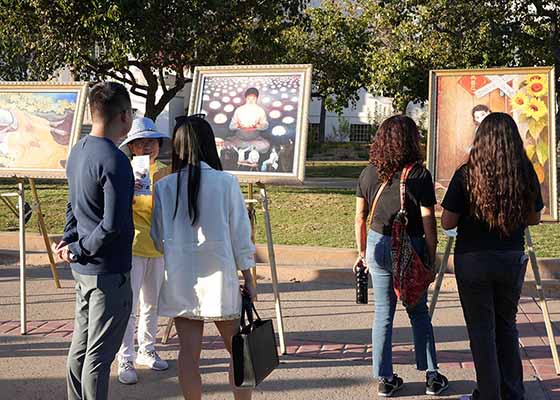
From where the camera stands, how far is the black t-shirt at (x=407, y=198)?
178 inches

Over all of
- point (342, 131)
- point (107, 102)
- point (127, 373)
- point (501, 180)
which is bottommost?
point (127, 373)

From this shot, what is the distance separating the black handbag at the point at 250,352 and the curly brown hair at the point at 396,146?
1320 mm

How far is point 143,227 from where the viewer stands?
5.06 metres

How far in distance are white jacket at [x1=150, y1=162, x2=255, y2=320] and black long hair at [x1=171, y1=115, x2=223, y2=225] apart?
0.03m

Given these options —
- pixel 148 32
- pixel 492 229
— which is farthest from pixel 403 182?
pixel 148 32

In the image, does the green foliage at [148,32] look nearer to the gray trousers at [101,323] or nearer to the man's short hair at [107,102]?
the man's short hair at [107,102]

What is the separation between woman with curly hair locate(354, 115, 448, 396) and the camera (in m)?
4.52

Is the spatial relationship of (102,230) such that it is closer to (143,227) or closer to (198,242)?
(198,242)

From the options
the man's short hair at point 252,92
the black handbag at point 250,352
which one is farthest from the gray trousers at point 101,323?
the man's short hair at point 252,92

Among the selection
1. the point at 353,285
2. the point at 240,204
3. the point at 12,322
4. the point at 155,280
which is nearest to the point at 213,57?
the point at 353,285

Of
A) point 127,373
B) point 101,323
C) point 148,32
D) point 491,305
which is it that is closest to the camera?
point 101,323

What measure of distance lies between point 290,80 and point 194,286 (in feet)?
8.26

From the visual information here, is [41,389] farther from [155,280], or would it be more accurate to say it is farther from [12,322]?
[12,322]

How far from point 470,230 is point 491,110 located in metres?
1.73
